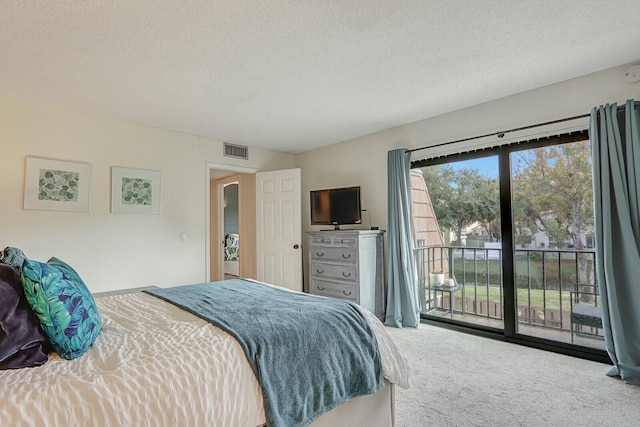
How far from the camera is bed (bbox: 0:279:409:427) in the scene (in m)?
0.92

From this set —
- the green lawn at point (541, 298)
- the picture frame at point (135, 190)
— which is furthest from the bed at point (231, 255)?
the green lawn at point (541, 298)

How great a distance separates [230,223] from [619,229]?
20.1 ft

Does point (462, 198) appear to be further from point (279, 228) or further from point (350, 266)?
point (279, 228)

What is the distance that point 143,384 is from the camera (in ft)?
3.43

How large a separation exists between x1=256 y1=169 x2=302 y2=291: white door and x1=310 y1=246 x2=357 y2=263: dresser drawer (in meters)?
0.34

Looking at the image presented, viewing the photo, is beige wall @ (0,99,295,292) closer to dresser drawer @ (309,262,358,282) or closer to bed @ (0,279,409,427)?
dresser drawer @ (309,262,358,282)

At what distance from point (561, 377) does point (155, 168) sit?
4.45m

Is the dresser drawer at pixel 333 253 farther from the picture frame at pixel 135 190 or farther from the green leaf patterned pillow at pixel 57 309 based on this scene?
the green leaf patterned pillow at pixel 57 309

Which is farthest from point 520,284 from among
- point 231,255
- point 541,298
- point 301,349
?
point 231,255

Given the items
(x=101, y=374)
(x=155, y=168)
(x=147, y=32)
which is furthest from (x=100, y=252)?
(x=101, y=374)

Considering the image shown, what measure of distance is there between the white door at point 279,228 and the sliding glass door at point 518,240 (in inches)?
68.5

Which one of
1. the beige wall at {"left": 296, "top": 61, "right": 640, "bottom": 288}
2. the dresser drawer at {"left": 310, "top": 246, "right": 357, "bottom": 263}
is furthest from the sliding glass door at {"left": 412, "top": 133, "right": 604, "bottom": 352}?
the dresser drawer at {"left": 310, "top": 246, "right": 357, "bottom": 263}

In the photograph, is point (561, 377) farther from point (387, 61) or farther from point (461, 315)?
point (387, 61)

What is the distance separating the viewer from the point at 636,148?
7.71 ft
